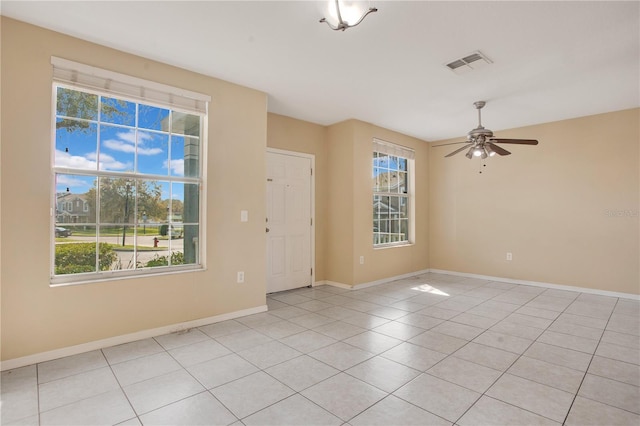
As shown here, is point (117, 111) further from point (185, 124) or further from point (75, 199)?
point (75, 199)

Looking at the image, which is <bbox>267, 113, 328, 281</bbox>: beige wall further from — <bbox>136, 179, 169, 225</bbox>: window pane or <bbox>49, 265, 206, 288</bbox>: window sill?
<bbox>49, 265, 206, 288</bbox>: window sill

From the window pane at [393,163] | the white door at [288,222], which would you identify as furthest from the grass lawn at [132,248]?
the window pane at [393,163]

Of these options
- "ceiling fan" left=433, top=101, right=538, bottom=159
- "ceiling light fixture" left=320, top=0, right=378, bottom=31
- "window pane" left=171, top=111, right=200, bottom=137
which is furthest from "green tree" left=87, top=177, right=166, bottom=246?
"ceiling fan" left=433, top=101, right=538, bottom=159

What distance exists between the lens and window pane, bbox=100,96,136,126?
2891 millimetres

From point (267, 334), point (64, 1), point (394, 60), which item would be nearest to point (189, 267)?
point (267, 334)

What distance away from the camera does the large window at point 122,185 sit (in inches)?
107

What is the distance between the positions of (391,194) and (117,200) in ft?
13.9

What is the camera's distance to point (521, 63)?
10.2ft

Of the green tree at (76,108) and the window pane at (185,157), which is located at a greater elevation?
the green tree at (76,108)

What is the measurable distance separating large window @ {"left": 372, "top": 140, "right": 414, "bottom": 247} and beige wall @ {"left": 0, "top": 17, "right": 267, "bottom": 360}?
2532 millimetres

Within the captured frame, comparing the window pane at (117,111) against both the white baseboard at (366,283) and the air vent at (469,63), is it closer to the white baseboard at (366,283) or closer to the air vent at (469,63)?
the air vent at (469,63)

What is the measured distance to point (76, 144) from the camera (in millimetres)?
2766

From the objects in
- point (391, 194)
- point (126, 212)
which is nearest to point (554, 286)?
point (391, 194)

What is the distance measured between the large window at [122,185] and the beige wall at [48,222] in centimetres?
12
